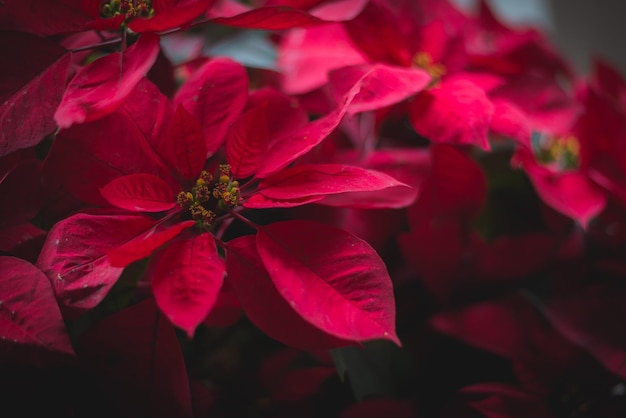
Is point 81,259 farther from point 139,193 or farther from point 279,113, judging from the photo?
point 279,113

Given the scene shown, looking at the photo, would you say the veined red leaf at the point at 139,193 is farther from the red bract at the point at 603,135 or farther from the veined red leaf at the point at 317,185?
the red bract at the point at 603,135

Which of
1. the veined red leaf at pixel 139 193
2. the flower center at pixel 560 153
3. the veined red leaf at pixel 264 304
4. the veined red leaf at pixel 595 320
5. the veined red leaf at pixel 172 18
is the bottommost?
the veined red leaf at pixel 595 320

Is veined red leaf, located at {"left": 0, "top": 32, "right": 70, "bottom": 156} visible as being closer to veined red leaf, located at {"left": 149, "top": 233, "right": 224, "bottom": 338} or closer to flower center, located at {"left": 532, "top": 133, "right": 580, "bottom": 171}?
veined red leaf, located at {"left": 149, "top": 233, "right": 224, "bottom": 338}

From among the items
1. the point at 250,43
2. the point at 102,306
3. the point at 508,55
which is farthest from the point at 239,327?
the point at 508,55

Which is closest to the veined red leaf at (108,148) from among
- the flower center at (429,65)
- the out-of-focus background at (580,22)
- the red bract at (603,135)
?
the flower center at (429,65)

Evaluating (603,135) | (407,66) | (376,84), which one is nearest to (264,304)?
(376,84)
